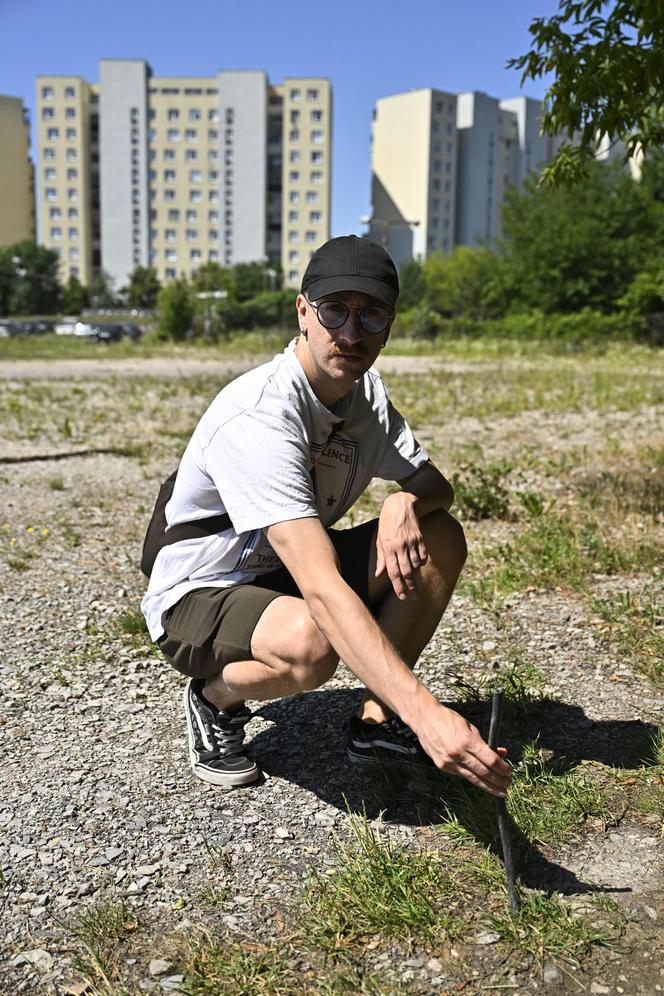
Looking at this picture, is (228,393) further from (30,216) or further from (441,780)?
(30,216)

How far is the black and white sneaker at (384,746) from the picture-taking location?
10.4 feet

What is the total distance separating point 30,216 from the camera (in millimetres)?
120938

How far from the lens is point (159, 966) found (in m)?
2.26

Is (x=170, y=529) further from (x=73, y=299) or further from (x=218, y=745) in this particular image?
(x=73, y=299)

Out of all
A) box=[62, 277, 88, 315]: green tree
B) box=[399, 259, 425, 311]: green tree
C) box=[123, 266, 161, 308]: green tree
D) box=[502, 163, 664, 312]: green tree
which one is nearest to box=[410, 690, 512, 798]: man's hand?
box=[502, 163, 664, 312]: green tree

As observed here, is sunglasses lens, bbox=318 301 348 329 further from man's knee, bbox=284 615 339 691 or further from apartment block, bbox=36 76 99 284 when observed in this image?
apartment block, bbox=36 76 99 284

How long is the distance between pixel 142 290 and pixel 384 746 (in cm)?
10047

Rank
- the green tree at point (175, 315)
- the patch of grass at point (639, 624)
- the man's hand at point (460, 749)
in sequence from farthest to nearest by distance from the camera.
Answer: the green tree at point (175, 315), the patch of grass at point (639, 624), the man's hand at point (460, 749)

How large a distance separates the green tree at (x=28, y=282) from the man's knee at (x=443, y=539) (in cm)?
8607

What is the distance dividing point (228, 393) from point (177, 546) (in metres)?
0.52

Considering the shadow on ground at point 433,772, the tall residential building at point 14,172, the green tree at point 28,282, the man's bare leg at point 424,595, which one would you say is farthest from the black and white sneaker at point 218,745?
the tall residential building at point 14,172

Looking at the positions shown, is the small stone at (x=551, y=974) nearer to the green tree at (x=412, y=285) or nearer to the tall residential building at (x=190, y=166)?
the green tree at (x=412, y=285)

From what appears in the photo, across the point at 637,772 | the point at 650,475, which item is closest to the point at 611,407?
the point at 650,475

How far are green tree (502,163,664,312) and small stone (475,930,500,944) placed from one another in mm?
37228
